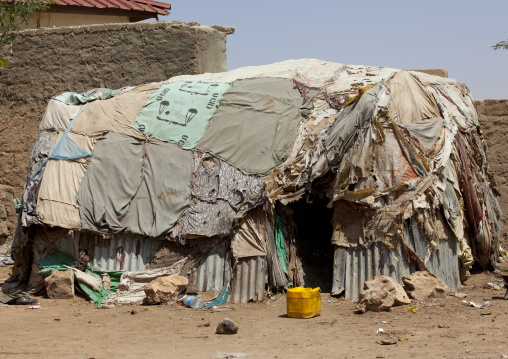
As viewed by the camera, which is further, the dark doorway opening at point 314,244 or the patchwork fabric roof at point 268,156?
the dark doorway opening at point 314,244

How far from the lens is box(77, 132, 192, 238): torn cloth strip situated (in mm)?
9500

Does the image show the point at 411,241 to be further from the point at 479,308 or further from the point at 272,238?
the point at 272,238

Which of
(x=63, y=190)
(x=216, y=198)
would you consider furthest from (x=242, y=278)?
(x=63, y=190)

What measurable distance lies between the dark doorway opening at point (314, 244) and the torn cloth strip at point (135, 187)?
1.55m

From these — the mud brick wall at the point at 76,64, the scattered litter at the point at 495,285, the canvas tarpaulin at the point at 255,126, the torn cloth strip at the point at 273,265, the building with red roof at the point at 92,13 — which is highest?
the building with red roof at the point at 92,13

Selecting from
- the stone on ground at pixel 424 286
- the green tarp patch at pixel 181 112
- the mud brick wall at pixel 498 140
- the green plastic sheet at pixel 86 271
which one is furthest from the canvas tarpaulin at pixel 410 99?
the green plastic sheet at pixel 86 271

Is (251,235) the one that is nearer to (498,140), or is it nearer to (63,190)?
(63,190)

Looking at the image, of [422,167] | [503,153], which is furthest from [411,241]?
[503,153]

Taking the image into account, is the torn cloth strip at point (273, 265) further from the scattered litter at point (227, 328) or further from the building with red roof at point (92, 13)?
the building with red roof at point (92, 13)

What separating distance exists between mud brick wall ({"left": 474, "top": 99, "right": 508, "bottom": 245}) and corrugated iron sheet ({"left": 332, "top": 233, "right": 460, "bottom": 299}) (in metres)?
3.74

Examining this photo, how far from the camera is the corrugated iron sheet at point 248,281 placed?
9008 mm

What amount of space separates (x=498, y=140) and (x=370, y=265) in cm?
473

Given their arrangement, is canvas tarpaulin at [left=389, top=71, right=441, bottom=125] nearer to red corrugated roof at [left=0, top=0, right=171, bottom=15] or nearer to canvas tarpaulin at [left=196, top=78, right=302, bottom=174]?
canvas tarpaulin at [left=196, top=78, right=302, bottom=174]

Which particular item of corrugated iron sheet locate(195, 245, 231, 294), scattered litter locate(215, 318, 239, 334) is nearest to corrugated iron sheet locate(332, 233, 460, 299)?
corrugated iron sheet locate(195, 245, 231, 294)
